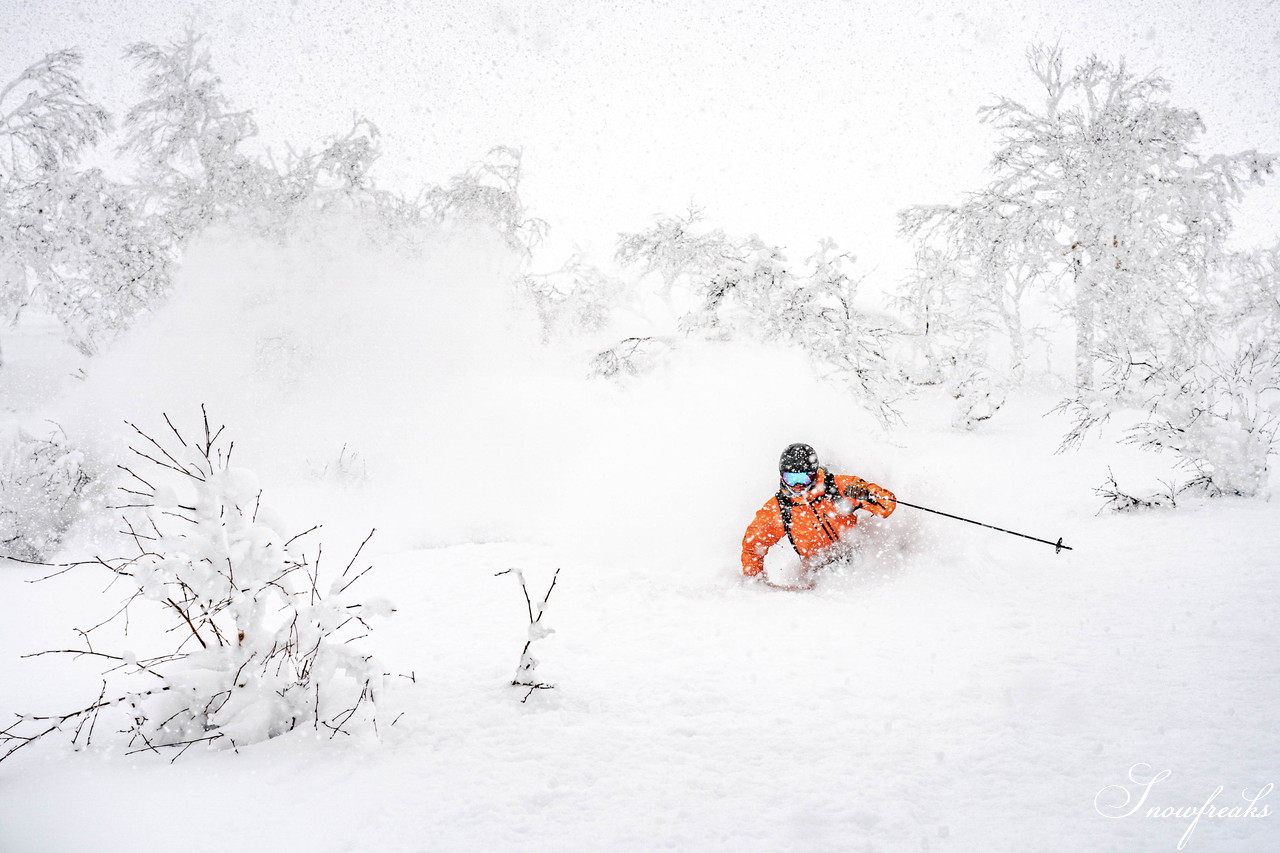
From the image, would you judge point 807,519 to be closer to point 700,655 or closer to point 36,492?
point 700,655

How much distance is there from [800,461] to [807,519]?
497mm

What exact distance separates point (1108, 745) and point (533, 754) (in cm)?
241

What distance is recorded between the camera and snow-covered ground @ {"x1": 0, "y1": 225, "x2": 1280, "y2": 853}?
2.22 m

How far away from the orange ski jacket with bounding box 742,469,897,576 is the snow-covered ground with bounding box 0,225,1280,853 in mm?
269

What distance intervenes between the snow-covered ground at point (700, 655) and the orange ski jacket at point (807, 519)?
0.88ft

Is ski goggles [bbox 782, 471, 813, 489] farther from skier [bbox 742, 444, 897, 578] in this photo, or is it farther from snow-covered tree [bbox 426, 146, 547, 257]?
snow-covered tree [bbox 426, 146, 547, 257]

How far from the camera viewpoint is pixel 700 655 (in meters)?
3.96

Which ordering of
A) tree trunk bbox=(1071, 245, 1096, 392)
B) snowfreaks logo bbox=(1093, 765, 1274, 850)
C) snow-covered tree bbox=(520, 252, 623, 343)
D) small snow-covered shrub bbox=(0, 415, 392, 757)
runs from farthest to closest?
snow-covered tree bbox=(520, 252, 623, 343) < tree trunk bbox=(1071, 245, 1096, 392) < small snow-covered shrub bbox=(0, 415, 392, 757) < snowfreaks logo bbox=(1093, 765, 1274, 850)

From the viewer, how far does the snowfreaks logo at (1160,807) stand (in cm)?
212

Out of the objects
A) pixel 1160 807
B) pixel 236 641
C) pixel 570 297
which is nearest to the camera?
pixel 1160 807

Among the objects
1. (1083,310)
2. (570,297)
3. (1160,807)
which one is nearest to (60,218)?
(570,297)

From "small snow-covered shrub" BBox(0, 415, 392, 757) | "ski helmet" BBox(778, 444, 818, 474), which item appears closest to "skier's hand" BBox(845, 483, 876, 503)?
"ski helmet" BBox(778, 444, 818, 474)

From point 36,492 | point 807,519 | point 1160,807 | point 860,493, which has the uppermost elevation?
point 860,493

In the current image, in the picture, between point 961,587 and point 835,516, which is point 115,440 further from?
point 961,587
